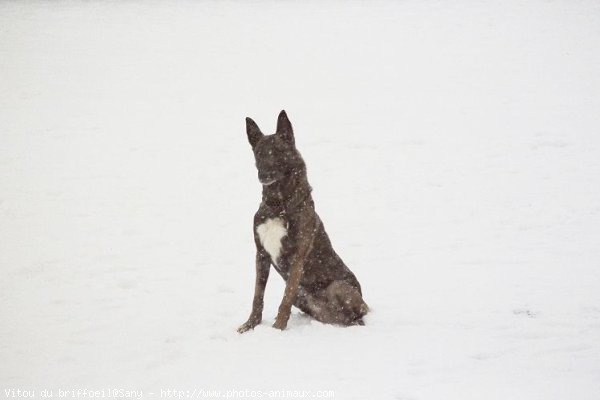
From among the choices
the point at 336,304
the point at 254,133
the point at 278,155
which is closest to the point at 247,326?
the point at 336,304

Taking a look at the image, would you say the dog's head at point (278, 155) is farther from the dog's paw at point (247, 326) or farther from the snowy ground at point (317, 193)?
the snowy ground at point (317, 193)

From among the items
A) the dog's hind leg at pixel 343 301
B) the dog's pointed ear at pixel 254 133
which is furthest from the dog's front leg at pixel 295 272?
the dog's pointed ear at pixel 254 133

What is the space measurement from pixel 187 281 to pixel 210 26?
17.2m

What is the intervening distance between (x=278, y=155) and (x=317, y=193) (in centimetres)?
535

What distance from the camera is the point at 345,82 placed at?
1622 centimetres

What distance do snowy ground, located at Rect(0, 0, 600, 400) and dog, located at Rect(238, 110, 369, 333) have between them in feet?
0.69

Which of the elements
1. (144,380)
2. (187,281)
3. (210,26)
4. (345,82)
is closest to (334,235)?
(187,281)

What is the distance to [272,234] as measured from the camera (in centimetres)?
466

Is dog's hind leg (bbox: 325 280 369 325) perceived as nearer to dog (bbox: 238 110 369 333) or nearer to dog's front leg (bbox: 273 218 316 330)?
dog (bbox: 238 110 369 333)

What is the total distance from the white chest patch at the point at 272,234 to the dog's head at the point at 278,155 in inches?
14.6

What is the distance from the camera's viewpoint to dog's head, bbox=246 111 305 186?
4578 mm

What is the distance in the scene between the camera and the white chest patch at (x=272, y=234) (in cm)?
463

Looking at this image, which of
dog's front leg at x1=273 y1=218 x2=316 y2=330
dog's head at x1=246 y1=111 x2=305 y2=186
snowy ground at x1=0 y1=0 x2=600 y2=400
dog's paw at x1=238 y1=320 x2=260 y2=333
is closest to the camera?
snowy ground at x1=0 y1=0 x2=600 y2=400

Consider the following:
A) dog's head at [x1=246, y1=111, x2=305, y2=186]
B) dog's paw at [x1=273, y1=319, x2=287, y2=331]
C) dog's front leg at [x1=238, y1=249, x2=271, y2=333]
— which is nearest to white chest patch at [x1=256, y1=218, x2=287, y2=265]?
dog's front leg at [x1=238, y1=249, x2=271, y2=333]
